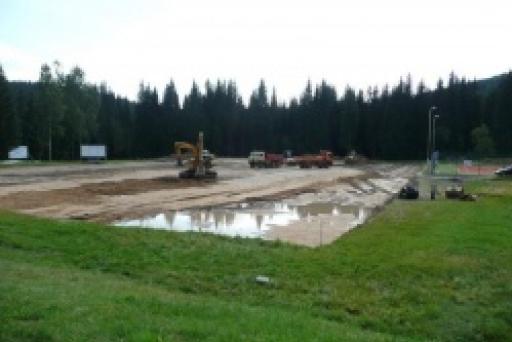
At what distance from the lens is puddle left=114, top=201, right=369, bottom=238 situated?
2303 cm

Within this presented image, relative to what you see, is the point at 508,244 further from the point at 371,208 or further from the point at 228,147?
the point at 228,147

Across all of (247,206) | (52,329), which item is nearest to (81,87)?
(247,206)

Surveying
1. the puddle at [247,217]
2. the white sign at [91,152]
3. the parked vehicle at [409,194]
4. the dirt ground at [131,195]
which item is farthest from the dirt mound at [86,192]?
the white sign at [91,152]

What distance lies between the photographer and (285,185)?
46.2m

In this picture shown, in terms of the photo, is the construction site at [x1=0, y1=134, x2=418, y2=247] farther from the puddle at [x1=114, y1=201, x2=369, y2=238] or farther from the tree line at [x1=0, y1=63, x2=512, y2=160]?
the tree line at [x1=0, y1=63, x2=512, y2=160]

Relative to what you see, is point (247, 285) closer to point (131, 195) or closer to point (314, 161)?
point (131, 195)

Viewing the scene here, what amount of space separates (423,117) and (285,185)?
80772 mm

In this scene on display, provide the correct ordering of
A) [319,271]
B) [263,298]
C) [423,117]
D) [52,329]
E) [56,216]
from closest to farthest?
[52,329], [263,298], [319,271], [56,216], [423,117]

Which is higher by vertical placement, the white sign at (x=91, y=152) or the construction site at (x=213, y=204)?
the white sign at (x=91, y=152)

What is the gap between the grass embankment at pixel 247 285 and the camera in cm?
755

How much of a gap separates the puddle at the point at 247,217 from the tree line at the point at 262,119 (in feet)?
203

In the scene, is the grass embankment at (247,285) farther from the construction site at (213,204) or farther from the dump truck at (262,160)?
the dump truck at (262,160)

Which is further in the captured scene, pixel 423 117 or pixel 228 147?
pixel 228 147

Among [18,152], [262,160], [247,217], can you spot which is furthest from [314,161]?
[247,217]
